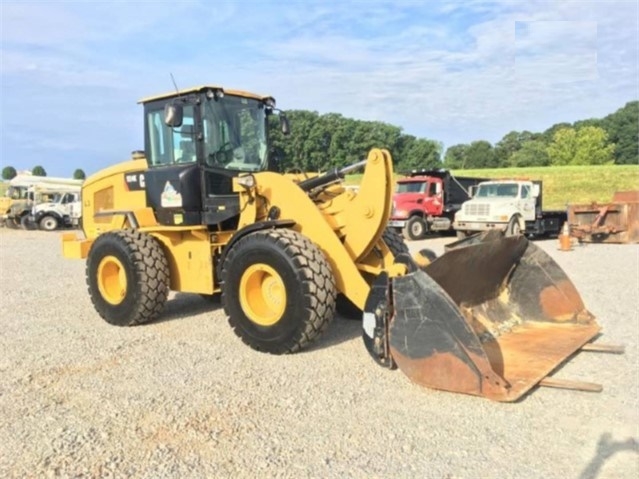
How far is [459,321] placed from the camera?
4.26 meters

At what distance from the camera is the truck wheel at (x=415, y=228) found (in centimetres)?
2016

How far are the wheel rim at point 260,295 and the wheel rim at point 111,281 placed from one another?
1.97 m

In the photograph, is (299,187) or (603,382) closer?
(603,382)

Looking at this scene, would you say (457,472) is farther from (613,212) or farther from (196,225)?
(613,212)

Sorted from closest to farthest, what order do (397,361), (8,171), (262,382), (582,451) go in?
(582,451)
(397,361)
(262,382)
(8,171)

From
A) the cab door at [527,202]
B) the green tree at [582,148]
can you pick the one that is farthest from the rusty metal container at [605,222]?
the green tree at [582,148]

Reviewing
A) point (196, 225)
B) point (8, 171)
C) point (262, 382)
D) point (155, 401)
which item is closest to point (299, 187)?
point (196, 225)

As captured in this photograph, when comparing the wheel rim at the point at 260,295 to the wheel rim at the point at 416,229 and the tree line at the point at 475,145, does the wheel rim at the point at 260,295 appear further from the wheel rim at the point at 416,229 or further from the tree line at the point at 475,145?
the tree line at the point at 475,145

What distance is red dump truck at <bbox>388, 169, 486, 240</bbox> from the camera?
20.3 meters

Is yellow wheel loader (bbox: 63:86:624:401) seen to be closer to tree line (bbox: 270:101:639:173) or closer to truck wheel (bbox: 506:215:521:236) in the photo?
truck wheel (bbox: 506:215:521:236)

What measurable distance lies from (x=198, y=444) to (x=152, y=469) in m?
0.38

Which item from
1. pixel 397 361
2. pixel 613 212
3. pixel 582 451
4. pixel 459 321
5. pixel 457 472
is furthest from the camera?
pixel 613 212

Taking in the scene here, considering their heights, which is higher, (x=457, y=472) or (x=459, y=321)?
(x=459, y=321)

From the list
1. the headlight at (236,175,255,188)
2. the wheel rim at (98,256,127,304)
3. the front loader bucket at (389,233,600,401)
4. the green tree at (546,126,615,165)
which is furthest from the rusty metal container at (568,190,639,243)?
the green tree at (546,126,615,165)
